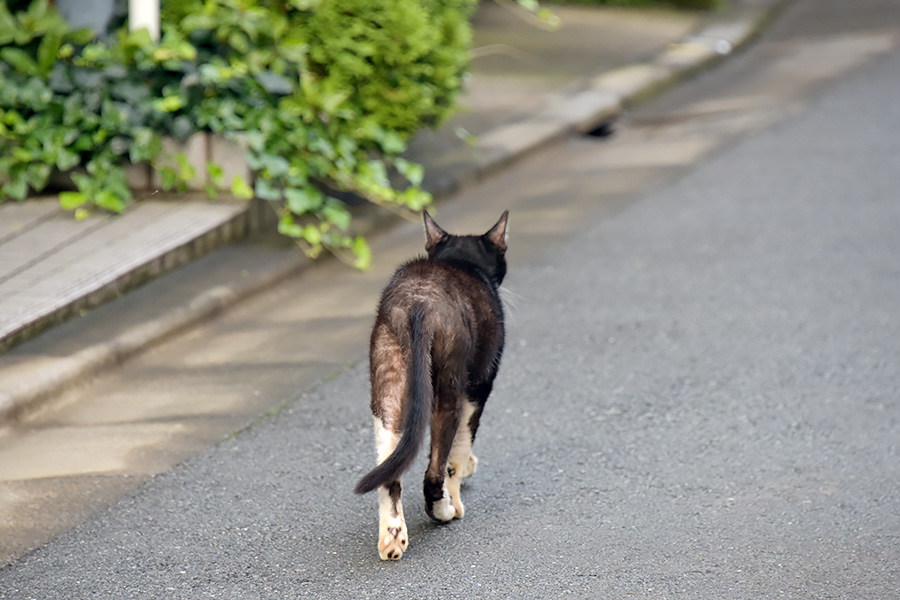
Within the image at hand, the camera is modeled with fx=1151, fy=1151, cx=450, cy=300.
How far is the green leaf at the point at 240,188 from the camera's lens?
21.4 feet

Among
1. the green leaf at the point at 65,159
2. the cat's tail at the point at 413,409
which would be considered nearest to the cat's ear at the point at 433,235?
the cat's tail at the point at 413,409

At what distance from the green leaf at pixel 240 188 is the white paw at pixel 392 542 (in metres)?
3.30

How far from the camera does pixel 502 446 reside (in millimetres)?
4660

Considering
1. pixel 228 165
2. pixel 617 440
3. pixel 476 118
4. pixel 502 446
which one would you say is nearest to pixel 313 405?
pixel 502 446

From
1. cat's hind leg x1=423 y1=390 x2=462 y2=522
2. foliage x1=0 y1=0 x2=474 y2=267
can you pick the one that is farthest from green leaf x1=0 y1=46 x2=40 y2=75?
cat's hind leg x1=423 y1=390 x2=462 y2=522

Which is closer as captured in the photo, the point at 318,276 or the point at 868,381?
the point at 868,381

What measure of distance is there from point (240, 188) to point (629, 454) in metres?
3.01

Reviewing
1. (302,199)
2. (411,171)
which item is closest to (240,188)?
(302,199)

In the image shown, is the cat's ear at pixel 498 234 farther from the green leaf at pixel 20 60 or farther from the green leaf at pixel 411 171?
the green leaf at pixel 20 60

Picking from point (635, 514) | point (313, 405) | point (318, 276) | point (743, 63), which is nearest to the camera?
point (635, 514)

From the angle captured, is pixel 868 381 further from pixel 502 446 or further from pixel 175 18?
pixel 175 18

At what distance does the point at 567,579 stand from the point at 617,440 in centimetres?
117

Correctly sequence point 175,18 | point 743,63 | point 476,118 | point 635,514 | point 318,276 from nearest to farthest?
point 635,514 → point 318,276 → point 175,18 → point 476,118 → point 743,63

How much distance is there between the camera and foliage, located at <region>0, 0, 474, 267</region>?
6.54m
